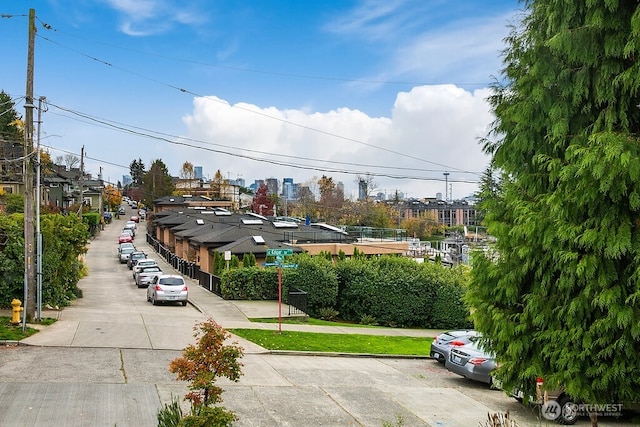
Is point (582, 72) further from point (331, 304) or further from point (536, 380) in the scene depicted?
point (331, 304)

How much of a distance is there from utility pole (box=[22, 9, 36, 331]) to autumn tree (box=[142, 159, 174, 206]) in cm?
8926

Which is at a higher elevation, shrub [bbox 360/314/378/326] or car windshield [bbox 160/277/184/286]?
car windshield [bbox 160/277/184/286]

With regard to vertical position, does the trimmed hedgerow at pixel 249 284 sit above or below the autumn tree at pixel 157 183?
below

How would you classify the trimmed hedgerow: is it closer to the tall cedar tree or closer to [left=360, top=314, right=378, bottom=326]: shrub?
[left=360, top=314, right=378, bottom=326]: shrub

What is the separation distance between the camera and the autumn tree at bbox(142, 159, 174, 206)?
112 m

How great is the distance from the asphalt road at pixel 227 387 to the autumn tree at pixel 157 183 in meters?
93.1

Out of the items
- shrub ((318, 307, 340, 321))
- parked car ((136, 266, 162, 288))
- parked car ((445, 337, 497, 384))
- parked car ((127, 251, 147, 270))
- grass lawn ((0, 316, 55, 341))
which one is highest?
parked car ((127, 251, 147, 270))

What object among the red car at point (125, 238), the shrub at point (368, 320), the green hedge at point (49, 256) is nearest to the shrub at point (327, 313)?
the shrub at point (368, 320)

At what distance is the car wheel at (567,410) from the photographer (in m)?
11.7

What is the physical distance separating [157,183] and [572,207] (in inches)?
4481

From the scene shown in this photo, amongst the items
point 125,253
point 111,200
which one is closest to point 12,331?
point 125,253

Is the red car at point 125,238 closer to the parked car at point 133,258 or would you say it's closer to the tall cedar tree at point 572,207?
the parked car at point 133,258

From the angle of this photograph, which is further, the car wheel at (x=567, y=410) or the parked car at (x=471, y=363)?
the parked car at (x=471, y=363)

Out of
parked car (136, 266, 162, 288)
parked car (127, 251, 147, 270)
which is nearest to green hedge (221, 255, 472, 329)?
parked car (136, 266, 162, 288)
